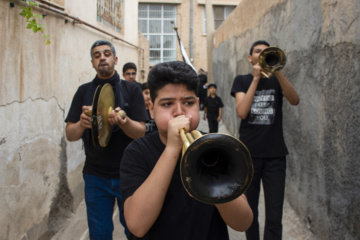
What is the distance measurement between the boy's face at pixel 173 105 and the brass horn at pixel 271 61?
67.8 inches

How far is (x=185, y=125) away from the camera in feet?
4.53

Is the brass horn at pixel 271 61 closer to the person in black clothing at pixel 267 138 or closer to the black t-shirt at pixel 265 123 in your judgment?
the person in black clothing at pixel 267 138

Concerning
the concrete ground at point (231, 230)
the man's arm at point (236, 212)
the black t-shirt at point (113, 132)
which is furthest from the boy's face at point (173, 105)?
the concrete ground at point (231, 230)

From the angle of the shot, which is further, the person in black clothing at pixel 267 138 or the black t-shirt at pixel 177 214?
the person in black clothing at pixel 267 138

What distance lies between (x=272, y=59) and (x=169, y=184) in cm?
219

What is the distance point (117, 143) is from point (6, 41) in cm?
124

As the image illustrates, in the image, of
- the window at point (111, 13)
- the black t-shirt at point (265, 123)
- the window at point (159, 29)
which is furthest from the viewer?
the window at point (159, 29)

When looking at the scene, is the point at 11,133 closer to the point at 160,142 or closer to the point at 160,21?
the point at 160,142

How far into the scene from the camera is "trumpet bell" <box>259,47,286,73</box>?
3.17 m

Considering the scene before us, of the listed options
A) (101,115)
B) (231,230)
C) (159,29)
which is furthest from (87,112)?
(159,29)

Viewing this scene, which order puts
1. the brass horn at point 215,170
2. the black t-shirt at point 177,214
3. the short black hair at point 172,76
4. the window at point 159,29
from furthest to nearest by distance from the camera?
1. the window at point 159,29
2. the short black hair at point 172,76
3. the black t-shirt at point 177,214
4. the brass horn at point 215,170

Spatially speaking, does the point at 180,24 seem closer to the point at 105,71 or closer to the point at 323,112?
the point at 323,112

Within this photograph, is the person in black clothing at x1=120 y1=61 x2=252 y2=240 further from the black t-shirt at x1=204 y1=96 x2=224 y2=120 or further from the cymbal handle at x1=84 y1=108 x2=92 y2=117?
the black t-shirt at x1=204 y1=96 x2=224 y2=120

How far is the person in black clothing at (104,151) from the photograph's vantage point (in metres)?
2.81
